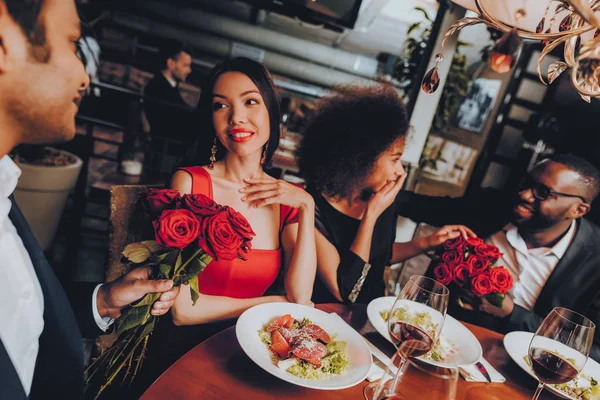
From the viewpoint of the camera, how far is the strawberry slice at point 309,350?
1071 millimetres

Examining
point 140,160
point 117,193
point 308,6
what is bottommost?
point 140,160

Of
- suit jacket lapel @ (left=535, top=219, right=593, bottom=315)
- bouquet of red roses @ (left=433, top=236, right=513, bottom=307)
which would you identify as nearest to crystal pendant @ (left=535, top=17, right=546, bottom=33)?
bouquet of red roses @ (left=433, top=236, right=513, bottom=307)

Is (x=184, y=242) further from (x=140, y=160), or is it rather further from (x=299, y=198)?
(x=140, y=160)

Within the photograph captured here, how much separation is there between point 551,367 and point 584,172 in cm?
169

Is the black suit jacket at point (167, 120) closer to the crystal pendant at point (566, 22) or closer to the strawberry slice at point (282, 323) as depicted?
the strawberry slice at point (282, 323)

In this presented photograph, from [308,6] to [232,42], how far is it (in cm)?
424

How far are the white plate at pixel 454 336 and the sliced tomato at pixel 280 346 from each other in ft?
1.15

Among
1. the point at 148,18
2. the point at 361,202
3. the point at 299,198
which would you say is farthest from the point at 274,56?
the point at 299,198

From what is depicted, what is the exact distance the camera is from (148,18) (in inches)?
290

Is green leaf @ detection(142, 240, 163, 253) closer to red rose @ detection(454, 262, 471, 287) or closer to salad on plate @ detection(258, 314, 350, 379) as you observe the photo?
salad on plate @ detection(258, 314, 350, 379)

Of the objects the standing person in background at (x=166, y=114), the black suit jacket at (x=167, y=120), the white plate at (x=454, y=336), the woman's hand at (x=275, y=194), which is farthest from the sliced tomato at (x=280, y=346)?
the black suit jacket at (x=167, y=120)

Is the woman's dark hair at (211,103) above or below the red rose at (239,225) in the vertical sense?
above

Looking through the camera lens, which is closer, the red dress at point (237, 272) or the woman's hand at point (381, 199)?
the red dress at point (237, 272)

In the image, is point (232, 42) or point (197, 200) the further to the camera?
point (232, 42)
